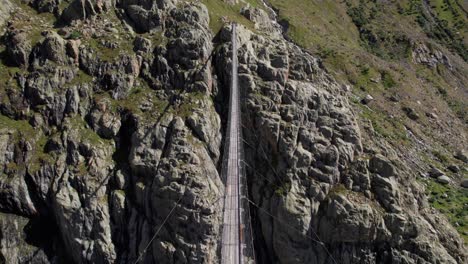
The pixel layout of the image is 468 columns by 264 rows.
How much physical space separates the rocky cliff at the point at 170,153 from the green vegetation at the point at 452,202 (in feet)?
63.2

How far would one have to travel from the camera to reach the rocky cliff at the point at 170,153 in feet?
241

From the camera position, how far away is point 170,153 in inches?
3007

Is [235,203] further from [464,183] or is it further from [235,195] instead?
[464,183]

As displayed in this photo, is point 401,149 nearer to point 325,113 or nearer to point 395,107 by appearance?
point 395,107

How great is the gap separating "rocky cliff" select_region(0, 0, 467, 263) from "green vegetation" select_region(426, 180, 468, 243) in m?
19.3

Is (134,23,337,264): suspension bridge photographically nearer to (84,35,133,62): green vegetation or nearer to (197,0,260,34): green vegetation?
(197,0,260,34): green vegetation

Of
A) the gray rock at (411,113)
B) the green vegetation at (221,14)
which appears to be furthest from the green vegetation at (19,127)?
the gray rock at (411,113)

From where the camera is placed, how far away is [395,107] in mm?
138125

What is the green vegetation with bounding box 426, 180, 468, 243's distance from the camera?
9753cm

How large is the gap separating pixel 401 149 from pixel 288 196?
52.8 m

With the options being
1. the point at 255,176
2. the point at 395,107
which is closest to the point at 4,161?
the point at 255,176

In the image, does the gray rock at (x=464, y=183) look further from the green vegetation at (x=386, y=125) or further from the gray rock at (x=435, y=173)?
the green vegetation at (x=386, y=125)

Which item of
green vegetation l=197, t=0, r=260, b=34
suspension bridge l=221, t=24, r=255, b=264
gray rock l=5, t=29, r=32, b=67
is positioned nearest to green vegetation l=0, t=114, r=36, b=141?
gray rock l=5, t=29, r=32, b=67

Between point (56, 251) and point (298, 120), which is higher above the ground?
point (298, 120)
